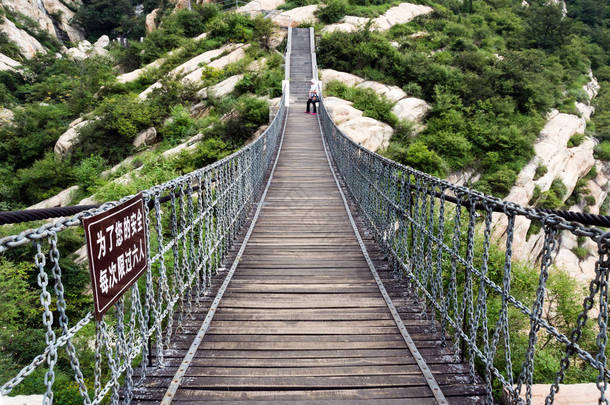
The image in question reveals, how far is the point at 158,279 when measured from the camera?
10.2 ft

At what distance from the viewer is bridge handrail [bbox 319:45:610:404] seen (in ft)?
5.82

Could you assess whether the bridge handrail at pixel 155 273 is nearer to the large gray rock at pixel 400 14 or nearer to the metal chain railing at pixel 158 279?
the metal chain railing at pixel 158 279

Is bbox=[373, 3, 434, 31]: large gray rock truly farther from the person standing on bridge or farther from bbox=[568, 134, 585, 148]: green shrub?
bbox=[568, 134, 585, 148]: green shrub

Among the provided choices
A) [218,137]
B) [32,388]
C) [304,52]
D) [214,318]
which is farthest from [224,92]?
[214,318]

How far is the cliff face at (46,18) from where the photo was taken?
39484 millimetres

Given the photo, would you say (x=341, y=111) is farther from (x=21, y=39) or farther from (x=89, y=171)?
(x=21, y=39)

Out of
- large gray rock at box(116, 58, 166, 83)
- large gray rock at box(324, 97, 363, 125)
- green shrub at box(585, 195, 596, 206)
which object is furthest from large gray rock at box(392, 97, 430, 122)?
large gray rock at box(116, 58, 166, 83)

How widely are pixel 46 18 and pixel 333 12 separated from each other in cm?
4441

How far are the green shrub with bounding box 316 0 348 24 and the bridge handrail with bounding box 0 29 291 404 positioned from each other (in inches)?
1017

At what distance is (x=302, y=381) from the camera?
2.94 meters

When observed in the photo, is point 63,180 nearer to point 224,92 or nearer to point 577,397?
point 224,92

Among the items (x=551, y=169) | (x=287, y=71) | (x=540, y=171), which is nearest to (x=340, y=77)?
(x=287, y=71)

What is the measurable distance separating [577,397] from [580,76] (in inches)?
1257

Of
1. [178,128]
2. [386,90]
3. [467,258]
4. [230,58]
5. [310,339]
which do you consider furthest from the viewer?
[230,58]
